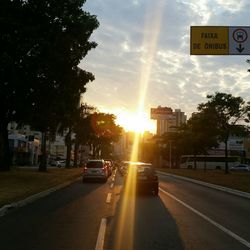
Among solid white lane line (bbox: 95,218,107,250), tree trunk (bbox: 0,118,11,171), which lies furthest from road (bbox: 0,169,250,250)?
tree trunk (bbox: 0,118,11,171)

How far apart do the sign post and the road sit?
623 cm

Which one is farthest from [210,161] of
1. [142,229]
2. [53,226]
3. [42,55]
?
[53,226]

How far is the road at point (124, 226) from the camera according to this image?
34.7ft

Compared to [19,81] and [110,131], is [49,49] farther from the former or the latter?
[110,131]

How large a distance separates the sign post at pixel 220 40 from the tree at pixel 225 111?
1437 inches

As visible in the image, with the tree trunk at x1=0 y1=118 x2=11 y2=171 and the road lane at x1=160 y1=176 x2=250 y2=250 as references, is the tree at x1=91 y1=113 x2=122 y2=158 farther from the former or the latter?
the road lane at x1=160 y1=176 x2=250 y2=250

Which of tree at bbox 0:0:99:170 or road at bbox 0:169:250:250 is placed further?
tree at bbox 0:0:99:170

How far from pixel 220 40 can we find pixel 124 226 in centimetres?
1058

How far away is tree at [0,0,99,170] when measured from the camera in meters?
32.4

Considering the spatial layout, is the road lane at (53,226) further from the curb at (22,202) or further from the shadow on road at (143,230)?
the shadow on road at (143,230)

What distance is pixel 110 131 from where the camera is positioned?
96.0 meters

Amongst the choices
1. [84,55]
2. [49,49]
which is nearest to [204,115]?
[84,55]

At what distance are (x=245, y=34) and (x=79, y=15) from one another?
16.9m

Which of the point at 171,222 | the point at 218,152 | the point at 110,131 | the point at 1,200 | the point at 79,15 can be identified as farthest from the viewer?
the point at 218,152
